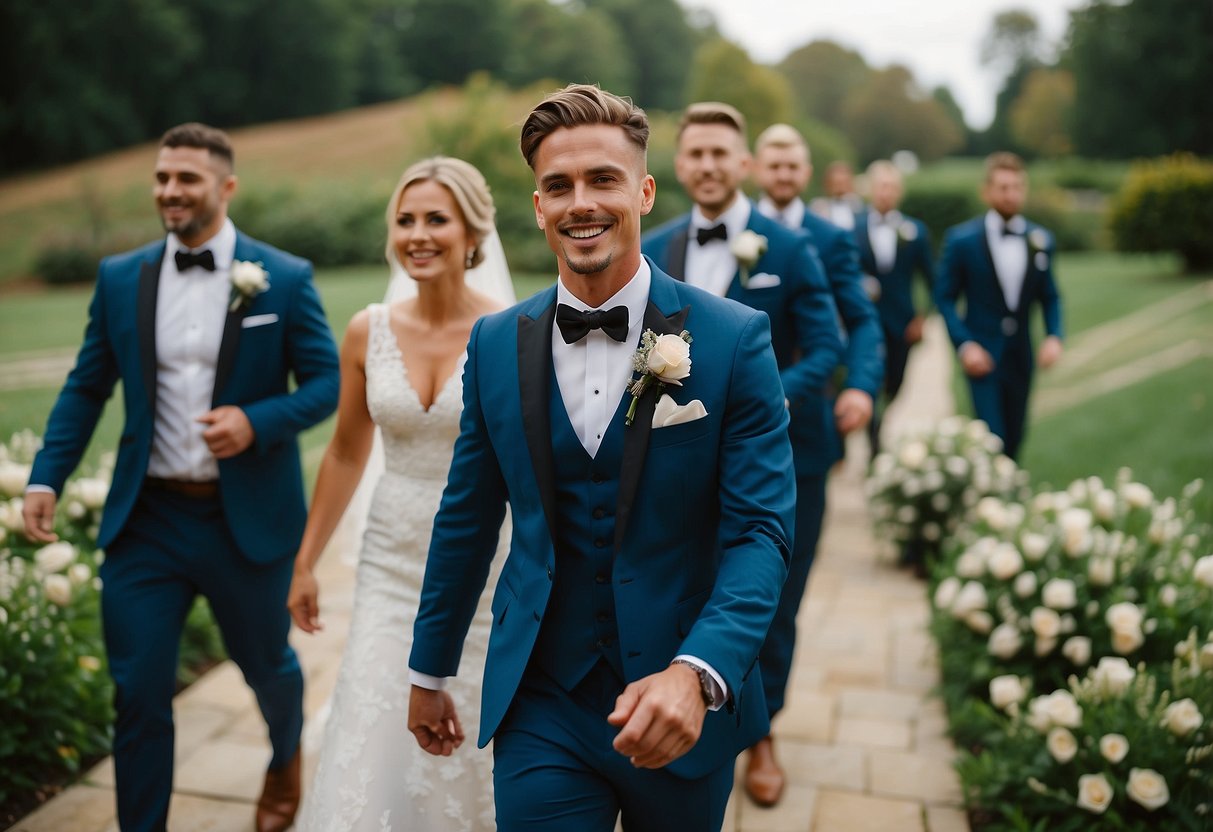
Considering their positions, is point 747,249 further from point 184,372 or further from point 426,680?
point 426,680

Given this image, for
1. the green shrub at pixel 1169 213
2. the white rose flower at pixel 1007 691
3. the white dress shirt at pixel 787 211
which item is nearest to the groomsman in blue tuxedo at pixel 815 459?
the white dress shirt at pixel 787 211

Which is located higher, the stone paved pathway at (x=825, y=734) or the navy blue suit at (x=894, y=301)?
the navy blue suit at (x=894, y=301)

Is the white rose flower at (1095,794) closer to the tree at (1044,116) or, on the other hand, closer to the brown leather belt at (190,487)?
the brown leather belt at (190,487)

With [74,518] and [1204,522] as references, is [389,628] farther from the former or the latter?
[1204,522]

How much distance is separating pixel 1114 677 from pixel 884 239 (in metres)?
6.44

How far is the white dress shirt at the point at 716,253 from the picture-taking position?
431 centimetres

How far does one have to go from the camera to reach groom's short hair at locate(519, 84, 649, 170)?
2254 mm

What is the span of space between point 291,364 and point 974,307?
204 inches

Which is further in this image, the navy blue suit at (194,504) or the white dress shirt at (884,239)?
the white dress shirt at (884,239)

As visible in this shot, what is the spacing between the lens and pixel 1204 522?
632 centimetres

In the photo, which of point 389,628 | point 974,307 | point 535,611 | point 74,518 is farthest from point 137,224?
point 535,611

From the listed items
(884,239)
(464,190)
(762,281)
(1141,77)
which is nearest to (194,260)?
(464,190)

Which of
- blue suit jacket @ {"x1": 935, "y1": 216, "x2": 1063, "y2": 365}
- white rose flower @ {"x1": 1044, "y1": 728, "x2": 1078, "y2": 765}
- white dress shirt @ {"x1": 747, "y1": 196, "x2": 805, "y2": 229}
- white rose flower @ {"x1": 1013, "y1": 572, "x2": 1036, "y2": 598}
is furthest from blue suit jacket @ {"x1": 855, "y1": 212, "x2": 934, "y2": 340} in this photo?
white rose flower @ {"x1": 1044, "y1": 728, "x2": 1078, "y2": 765}

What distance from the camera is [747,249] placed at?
4152mm
